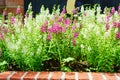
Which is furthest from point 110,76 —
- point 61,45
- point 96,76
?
point 61,45

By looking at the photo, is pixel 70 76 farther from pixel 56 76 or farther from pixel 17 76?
pixel 17 76

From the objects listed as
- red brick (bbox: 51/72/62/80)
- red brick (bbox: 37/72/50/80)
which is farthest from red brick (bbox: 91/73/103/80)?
red brick (bbox: 37/72/50/80)

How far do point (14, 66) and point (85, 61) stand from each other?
863mm

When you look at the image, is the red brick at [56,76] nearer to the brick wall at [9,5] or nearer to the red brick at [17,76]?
the red brick at [17,76]

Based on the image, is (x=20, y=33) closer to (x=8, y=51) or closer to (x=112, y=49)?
(x=8, y=51)

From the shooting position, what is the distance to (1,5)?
22.0 feet

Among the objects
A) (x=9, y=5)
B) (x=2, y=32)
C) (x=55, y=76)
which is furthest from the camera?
(x=9, y=5)

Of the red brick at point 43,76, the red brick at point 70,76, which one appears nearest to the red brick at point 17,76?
the red brick at point 43,76

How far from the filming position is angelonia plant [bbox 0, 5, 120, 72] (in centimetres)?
406

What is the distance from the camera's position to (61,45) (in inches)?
167

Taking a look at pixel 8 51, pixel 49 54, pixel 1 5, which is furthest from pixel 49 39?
pixel 1 5

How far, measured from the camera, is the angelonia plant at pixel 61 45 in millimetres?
4062

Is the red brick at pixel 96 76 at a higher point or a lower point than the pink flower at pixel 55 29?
lower

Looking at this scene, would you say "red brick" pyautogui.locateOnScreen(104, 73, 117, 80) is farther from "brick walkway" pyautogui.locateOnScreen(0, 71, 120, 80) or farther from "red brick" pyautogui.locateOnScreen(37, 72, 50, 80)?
"red brick" pyautogui.locateOnScreen(37, 72, 50, 80)
